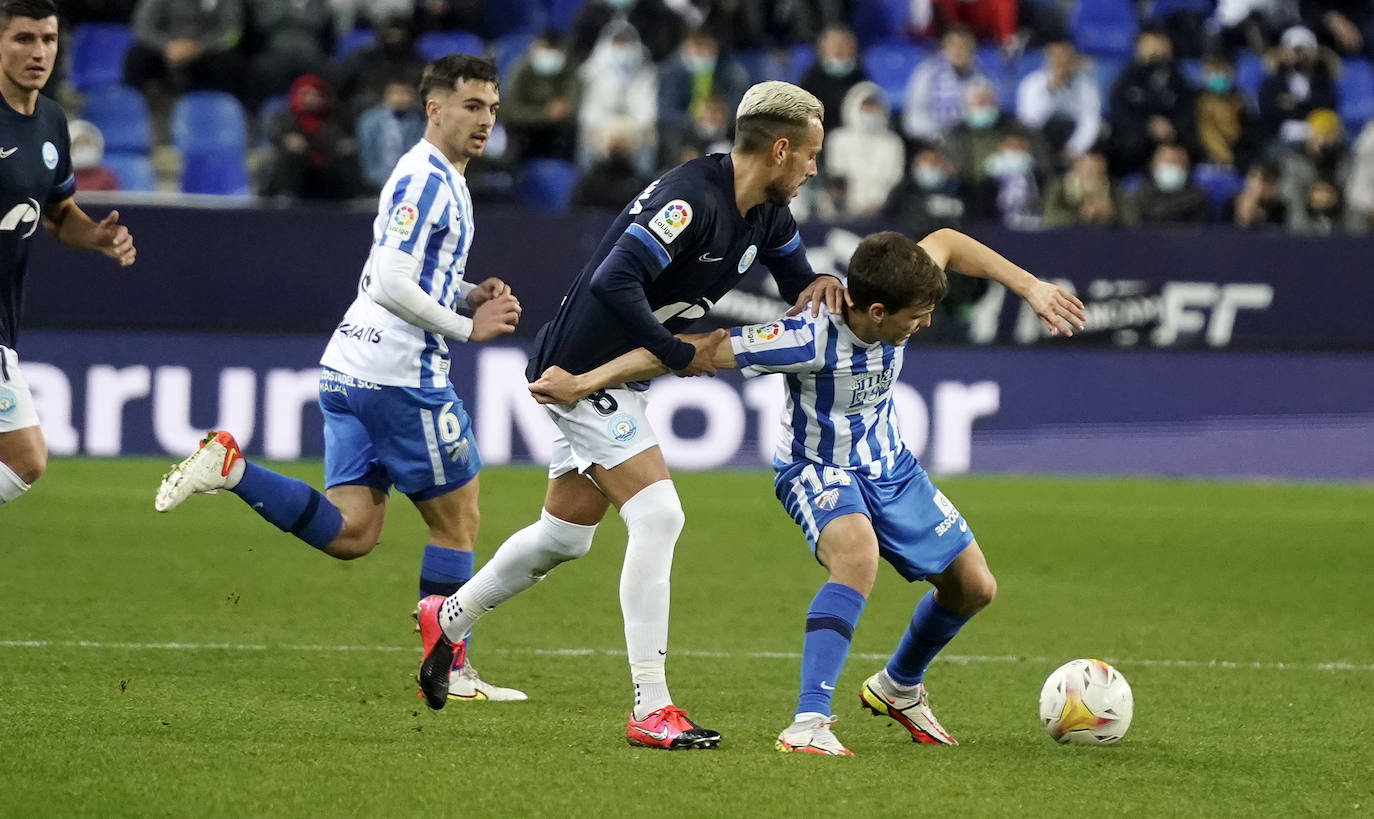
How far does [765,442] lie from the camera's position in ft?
44.5

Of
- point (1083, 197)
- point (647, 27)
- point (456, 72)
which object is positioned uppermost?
point (647, 27)

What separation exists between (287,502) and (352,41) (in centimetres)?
1114

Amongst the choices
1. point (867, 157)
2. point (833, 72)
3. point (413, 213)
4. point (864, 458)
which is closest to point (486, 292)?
point (413, 213)

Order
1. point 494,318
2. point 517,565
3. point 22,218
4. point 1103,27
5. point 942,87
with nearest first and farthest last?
point 517,565 → point 494,318 → point 22,218 → point 942,87 → point 1103,27

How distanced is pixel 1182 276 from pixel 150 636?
8.81 m

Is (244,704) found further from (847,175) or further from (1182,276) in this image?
(847,175)

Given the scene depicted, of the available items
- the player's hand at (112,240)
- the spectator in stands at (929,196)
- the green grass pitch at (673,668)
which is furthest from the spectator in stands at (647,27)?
the player's hand at (112,240)

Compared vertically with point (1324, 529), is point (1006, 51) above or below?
above

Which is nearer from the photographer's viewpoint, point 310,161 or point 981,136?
point 310,161

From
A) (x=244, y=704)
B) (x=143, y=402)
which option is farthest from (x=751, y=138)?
(x=143, y=402)

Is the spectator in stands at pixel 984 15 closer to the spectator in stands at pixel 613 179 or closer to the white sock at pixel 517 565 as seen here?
the spectator in stands at pixel 613 179

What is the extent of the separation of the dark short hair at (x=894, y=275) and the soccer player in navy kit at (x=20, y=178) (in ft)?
9.67

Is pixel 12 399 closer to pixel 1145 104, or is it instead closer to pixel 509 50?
pixel 509 50

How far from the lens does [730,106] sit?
53.9ft
